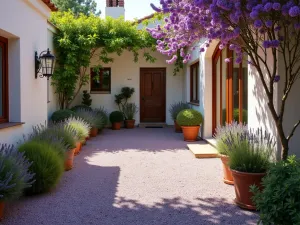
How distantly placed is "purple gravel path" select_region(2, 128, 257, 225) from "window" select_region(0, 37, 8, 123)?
1.54 metres

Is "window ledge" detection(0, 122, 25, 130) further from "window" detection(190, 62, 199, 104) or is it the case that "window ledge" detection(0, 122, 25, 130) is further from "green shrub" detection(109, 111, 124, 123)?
"green shrub" detection(109, 111, 124, 123)

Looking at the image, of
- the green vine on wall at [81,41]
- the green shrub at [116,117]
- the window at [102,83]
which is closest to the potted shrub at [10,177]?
the green vine on wall at [81,41]

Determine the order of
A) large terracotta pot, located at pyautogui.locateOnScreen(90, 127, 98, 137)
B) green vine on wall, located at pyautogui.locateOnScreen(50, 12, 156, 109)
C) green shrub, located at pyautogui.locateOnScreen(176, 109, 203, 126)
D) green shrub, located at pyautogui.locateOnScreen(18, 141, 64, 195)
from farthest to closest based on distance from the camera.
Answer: green vine on wall, located at pyautogui.locateOnScreen(50, 12, 156, 109) < large terracotta pot, located at pyautogui.locateOnScreen(90, 127, 98, 137) < green shrub, located at pyautogui.locateOnScreen(176, 109, 203, 126) < green shrub, located at pyautogui.locateOnScreen(18, 141, 64, 195)

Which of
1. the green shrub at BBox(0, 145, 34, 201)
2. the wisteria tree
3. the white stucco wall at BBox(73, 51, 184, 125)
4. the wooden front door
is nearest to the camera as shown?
the wisteria tree

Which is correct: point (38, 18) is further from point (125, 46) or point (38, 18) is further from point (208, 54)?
point (125, 46)

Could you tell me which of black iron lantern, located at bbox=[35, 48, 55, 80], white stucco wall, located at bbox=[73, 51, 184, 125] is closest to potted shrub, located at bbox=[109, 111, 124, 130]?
white stucco wall, located at bbox=[73, 51, 184, 125]

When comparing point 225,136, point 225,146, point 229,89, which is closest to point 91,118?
point 229,89

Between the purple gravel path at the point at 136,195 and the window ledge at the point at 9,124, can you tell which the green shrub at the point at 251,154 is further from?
the window ledge at the point at 9,124

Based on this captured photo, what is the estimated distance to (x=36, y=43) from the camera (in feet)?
24.8

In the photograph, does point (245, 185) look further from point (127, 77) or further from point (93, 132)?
point (127, 77)

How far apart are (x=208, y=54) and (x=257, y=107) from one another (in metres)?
4.64

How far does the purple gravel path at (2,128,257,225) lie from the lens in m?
4.36

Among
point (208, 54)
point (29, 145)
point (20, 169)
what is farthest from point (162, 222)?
point (208, 54)

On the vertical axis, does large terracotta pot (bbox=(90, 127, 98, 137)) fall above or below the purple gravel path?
above
